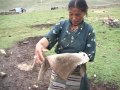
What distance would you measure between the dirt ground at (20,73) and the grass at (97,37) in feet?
0.91

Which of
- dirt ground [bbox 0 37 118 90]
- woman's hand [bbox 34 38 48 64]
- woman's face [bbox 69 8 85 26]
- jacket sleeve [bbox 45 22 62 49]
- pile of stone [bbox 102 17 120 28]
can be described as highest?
woman's face [bbox 69 8 85 26]

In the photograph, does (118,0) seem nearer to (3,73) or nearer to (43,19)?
(43,19)

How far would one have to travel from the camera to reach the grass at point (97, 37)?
5.43m

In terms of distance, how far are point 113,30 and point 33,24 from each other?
2472 millimetres

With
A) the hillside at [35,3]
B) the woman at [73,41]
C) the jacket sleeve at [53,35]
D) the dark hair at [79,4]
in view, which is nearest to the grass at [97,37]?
the woman at [73,41]

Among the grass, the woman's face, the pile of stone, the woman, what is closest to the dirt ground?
the grass

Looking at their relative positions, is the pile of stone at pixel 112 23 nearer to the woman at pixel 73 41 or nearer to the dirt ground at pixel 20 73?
the dirt ground at pixel 20 73

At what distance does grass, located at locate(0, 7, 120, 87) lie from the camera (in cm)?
543

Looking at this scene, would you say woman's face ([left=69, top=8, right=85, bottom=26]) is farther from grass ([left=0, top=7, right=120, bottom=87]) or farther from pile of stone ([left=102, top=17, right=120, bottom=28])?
pile of stone ([left=102, top=17, right=120, bottom=28])

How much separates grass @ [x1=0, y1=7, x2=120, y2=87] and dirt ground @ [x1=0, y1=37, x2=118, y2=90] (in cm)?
28

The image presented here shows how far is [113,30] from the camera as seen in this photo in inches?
325

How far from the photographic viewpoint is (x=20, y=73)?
18.0ft

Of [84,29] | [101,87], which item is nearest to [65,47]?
[84,29]

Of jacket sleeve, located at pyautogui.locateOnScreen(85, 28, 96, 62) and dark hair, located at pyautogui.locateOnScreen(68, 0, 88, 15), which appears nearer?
dark hair, located at pyautogui.locateOnScreen(68, 0, 88, 15)
